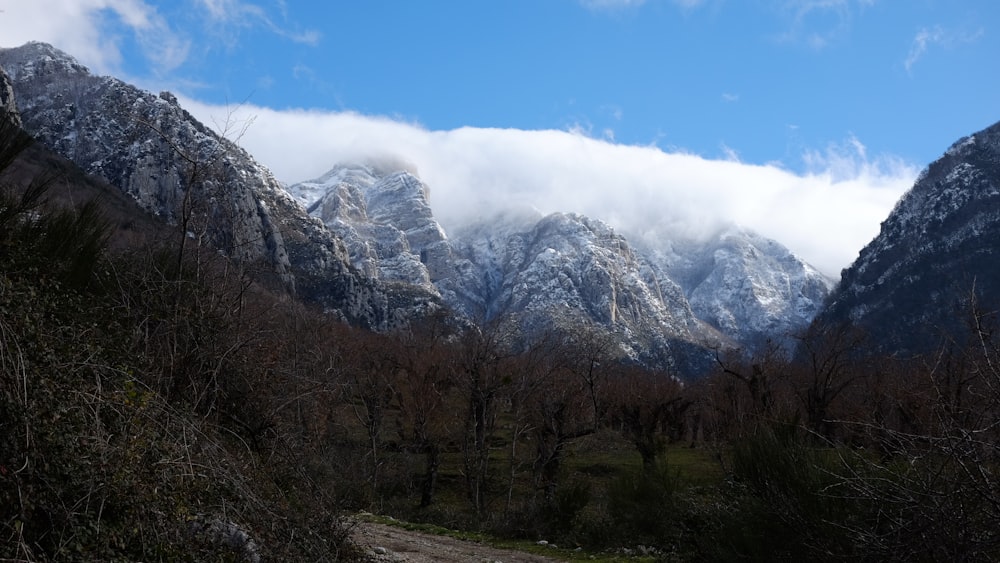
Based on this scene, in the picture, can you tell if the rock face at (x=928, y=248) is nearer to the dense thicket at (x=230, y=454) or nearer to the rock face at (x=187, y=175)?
the rock face at (x=187, y=175)

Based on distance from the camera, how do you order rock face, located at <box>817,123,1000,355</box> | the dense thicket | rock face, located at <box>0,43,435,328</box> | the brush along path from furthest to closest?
rock face, located at <box>817,123,1000,355</box> → the brush along path → rock face, located at <box>0,43,435,328</box> → the dense thicket

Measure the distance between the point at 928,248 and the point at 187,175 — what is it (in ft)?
428

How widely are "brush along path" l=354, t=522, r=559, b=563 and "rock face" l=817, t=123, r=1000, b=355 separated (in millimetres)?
93144

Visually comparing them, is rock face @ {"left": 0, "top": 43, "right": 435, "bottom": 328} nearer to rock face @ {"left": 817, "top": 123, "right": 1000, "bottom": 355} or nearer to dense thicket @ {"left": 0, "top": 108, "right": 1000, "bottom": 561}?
dense thicket @ {"left": 0, "top": 108, "right": 1000, "bottom": 561}

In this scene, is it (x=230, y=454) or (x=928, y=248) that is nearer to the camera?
(x=230, y=454)

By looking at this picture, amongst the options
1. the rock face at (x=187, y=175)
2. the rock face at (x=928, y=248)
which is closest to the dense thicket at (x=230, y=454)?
the rock face at (x=187, y=175)

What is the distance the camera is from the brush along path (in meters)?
13.4

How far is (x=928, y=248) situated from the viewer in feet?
382

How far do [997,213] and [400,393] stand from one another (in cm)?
11183

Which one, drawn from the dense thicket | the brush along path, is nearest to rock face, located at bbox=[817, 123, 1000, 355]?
the brush along path

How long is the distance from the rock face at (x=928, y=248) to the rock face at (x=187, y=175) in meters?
70.4

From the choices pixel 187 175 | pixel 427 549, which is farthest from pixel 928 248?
pixel 187 175

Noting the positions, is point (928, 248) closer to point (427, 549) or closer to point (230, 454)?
point (427, 549)

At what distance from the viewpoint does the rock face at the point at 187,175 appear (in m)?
11.1
